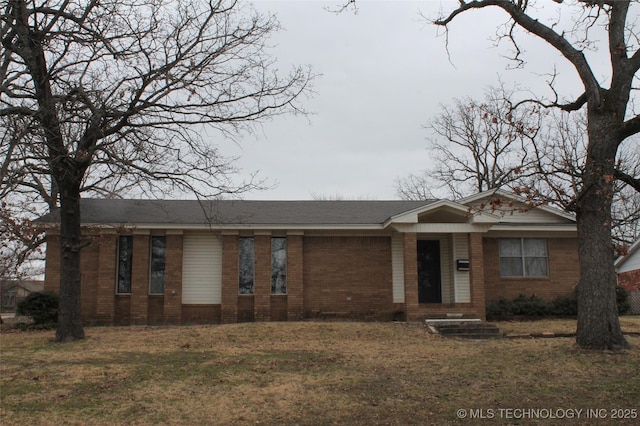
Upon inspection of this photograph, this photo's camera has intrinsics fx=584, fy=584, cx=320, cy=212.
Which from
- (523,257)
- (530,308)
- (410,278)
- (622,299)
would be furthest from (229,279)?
(622,299)

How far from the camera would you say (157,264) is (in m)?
19.6

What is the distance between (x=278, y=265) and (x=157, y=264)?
406 centimetres

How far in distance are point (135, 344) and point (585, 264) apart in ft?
33.6

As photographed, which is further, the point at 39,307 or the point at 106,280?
the point at 106,280

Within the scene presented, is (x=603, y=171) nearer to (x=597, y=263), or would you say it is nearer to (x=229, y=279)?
(x=597, y=263)

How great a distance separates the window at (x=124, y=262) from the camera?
19438mm

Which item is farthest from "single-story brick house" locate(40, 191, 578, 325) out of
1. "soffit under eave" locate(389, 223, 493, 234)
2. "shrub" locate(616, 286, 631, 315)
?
"shrub" locate(616, 286, 631, 315)

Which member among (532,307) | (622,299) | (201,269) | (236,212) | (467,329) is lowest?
(467,329)

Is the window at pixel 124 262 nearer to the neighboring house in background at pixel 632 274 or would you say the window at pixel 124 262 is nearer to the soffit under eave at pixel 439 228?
the soffit under eave at pixel 439 228

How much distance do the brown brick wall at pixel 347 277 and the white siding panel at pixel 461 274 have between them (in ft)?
7.35

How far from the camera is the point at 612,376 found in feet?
32.6

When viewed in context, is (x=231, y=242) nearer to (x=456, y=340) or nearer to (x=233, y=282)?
(x=233, y=282)

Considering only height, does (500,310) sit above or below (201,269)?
below

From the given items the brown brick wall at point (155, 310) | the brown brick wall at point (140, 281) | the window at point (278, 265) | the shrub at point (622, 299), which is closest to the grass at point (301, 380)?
the brown brick wall at point (140, 281)
